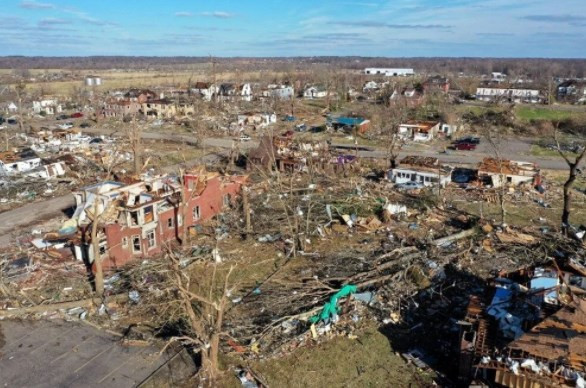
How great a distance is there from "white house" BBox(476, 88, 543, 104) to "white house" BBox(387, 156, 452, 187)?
50.1 meters

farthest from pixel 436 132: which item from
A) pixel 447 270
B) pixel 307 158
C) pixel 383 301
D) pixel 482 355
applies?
pixel 482 355

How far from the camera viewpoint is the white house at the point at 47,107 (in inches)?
2831

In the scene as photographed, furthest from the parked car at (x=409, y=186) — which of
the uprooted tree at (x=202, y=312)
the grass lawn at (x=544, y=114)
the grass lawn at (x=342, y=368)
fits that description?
the grass lawn at (x=544, y=114)

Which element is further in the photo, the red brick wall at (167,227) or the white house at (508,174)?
the white house at (508,174)

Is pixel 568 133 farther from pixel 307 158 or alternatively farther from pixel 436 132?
pixel 307 158

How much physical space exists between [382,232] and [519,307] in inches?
355

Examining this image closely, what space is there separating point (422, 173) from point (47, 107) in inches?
2509

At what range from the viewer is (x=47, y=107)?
73.3 m

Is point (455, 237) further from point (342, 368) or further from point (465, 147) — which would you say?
point (465, 147)

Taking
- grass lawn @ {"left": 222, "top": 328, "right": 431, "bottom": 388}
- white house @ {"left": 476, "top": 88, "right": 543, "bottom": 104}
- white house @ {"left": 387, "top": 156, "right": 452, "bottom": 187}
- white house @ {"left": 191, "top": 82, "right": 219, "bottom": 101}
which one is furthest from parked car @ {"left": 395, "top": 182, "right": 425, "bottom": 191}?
white house @ {"left": 191, "top": 82, "right": 219, "bottom": 101}

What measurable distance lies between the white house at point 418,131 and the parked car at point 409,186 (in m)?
16.8

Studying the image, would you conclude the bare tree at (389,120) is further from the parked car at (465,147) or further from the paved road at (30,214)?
the paved road at (30,214)

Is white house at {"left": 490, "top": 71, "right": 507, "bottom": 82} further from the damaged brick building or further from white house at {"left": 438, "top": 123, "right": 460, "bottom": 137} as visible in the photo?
the damaged brick building

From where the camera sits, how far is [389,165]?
35.4m
